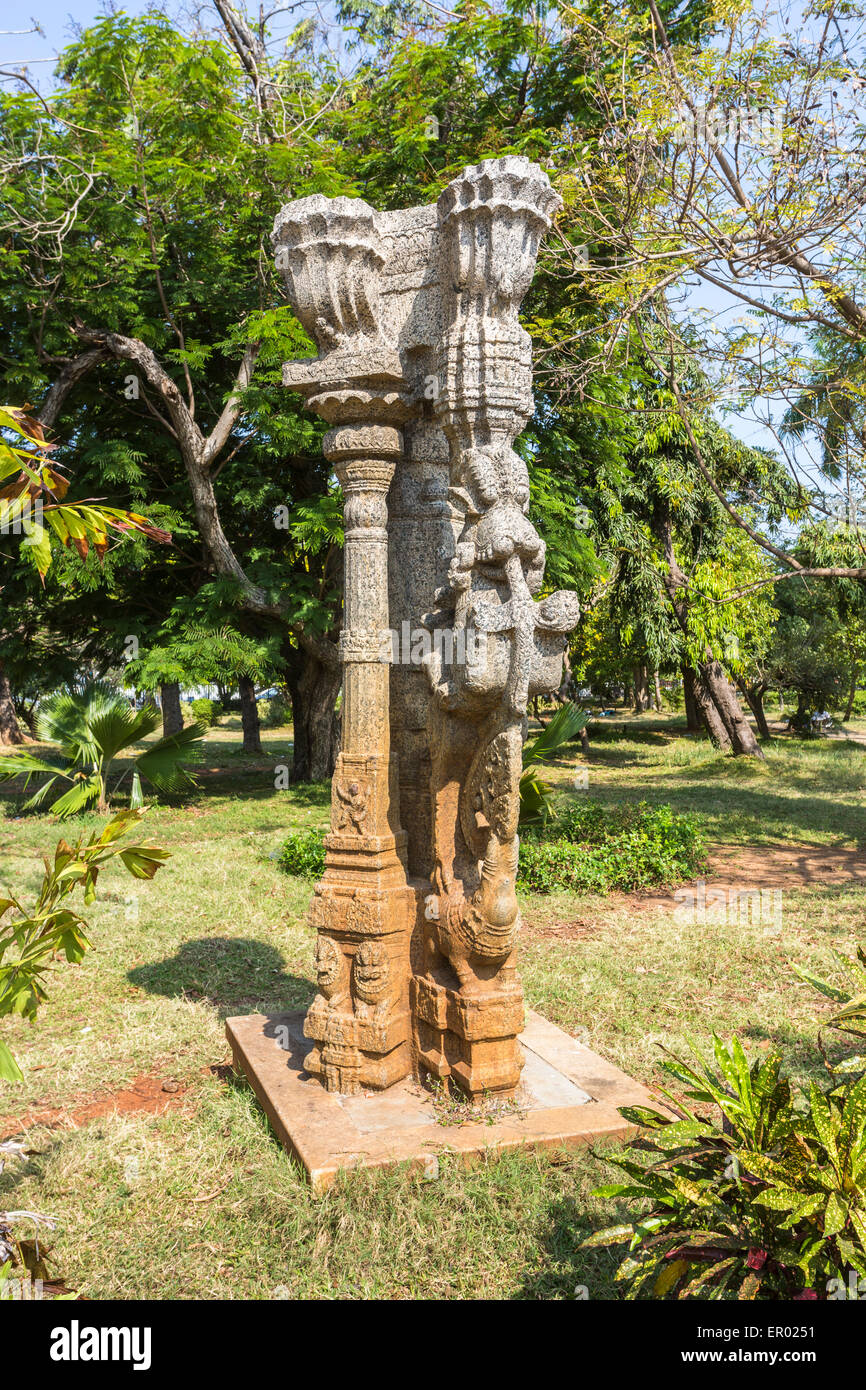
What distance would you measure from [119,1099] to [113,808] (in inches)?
302

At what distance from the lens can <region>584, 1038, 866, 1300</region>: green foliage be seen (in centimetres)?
219

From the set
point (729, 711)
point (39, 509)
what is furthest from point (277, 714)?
point (39, 509)

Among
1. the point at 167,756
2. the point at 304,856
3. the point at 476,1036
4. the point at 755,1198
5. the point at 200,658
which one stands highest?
the point at 200,658

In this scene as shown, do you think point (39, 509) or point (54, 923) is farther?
point (54, 923)

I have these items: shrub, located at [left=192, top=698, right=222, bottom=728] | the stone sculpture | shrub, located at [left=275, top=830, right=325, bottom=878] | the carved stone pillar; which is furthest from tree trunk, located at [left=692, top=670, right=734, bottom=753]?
the carved stone pillar

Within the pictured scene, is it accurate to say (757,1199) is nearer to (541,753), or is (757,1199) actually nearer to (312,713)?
(541,753)

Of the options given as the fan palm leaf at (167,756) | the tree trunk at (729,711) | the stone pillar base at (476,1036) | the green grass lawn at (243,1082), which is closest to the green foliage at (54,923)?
the green grass lawn at (243,1082)

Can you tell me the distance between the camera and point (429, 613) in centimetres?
385

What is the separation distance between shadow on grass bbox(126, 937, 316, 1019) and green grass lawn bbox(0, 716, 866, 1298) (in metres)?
0.02

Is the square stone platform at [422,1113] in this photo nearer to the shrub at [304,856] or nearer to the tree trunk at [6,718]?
the shrub at [304,856]

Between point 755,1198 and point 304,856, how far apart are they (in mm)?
6497

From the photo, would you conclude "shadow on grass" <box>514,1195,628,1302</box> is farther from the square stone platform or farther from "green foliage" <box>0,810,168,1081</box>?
"green foliage" <box>0,810,168,1081</box>

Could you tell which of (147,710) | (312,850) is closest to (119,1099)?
(312,850)

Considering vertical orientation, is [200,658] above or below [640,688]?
above
